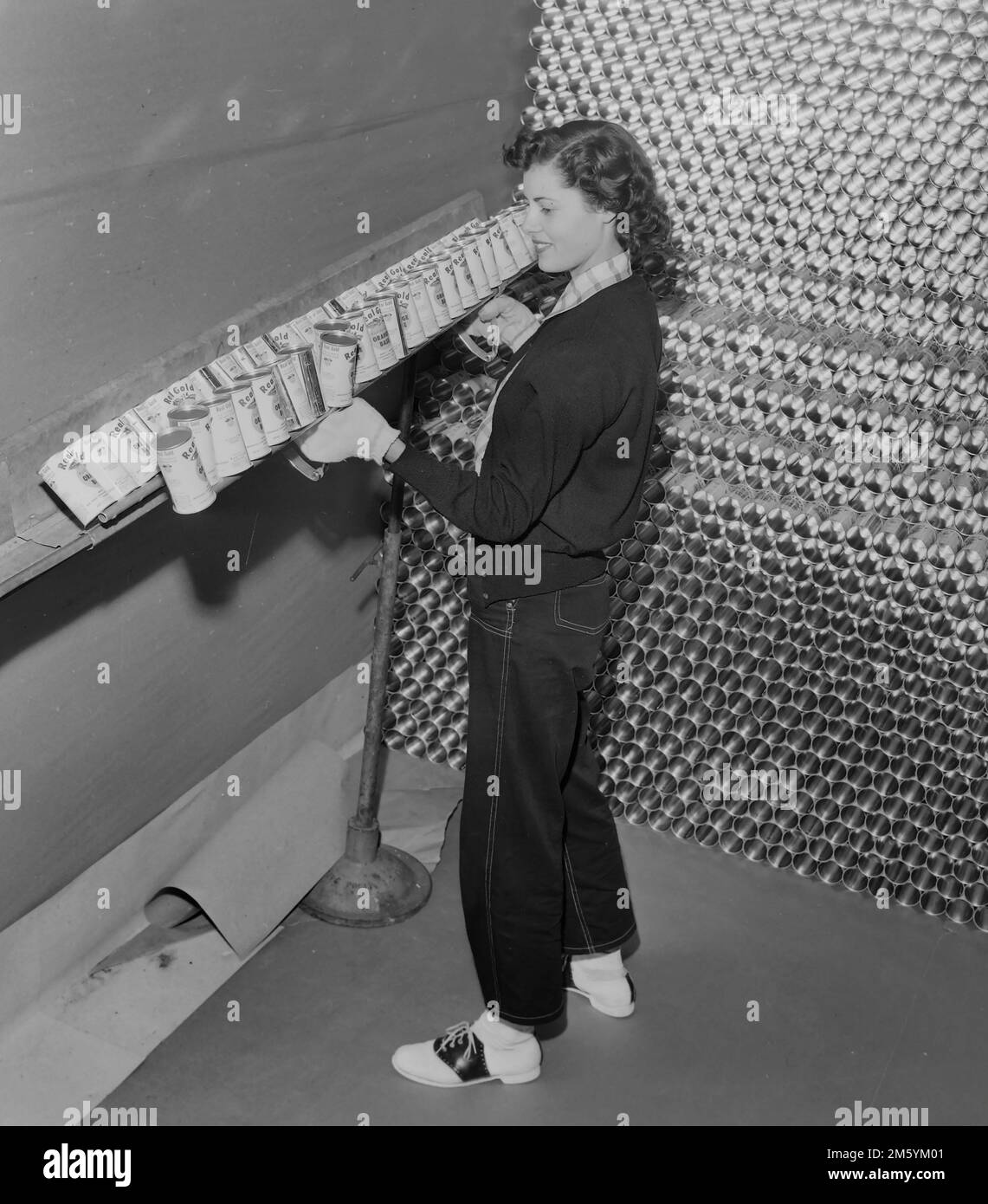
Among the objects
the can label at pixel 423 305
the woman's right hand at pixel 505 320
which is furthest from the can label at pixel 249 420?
the woman's right hand at pixel 505 320

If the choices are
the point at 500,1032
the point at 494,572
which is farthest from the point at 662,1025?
the point at 494,572

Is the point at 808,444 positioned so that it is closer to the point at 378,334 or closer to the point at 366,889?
the point at 378,334

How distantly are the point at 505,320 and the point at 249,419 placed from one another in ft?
2.49

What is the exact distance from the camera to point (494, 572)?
7.50 feet

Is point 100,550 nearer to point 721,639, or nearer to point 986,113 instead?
point 721,639

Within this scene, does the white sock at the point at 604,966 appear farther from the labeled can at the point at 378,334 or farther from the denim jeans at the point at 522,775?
the labeled can at the point at 378,334

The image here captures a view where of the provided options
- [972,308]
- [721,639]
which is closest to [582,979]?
[721,639]

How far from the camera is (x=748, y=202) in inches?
116

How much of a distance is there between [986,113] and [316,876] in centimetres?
200

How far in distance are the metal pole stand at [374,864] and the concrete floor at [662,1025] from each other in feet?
0.12

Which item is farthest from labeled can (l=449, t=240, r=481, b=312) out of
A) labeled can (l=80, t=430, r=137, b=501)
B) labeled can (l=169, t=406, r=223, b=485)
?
labeled can (l=80, t=430, r=137, b=501)

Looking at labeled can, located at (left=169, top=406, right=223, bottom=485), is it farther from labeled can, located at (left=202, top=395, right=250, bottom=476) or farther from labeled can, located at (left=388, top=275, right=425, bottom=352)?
labeled can, located at (left=388, top=275, right=425, bottom=352)

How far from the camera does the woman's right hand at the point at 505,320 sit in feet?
8.75
